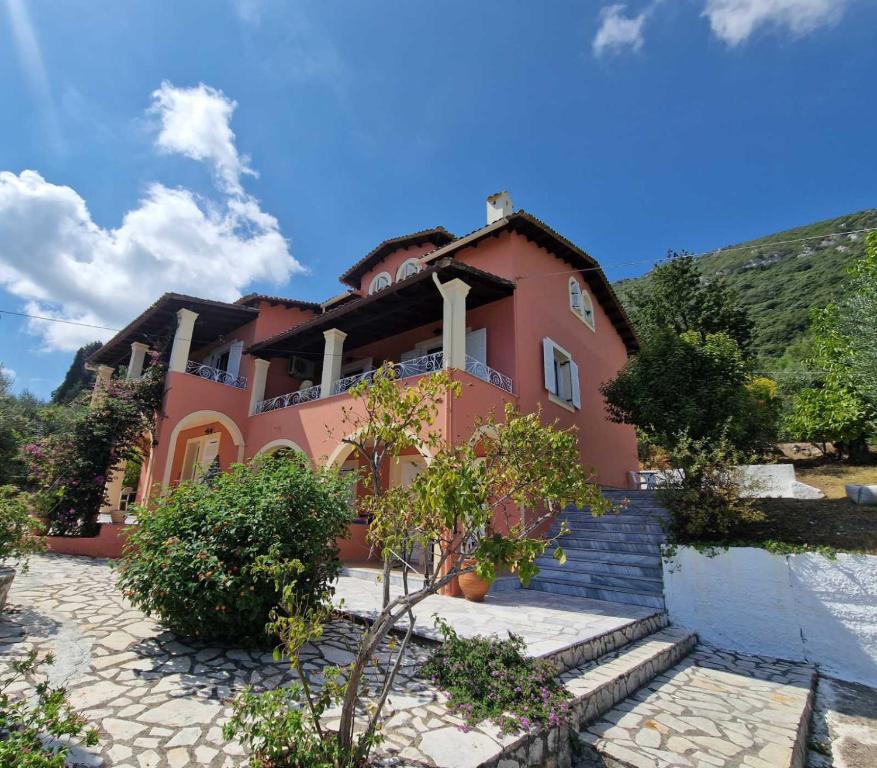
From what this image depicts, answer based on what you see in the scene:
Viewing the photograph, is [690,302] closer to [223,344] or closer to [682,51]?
[682,51]

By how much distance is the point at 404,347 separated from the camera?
1416 cm

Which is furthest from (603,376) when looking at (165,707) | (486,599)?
(165,707)

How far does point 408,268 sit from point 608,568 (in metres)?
10.9

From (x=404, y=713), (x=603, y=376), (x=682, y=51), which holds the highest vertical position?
(x=682, y=51)

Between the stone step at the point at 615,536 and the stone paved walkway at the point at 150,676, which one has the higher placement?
the stone step at the point at 615,536

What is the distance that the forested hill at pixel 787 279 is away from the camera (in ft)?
134

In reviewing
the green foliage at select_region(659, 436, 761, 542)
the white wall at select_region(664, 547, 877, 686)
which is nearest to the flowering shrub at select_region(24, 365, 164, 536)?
the green foliage at select_region(659, 436, 761, 542)

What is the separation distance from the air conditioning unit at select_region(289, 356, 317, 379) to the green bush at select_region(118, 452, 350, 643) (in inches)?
416

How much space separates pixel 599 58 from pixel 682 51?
5.23ft

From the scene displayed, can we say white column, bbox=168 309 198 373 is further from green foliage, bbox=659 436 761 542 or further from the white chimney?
green foliage, bbox=659 436 761 542

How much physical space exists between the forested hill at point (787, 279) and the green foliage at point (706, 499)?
2659cm

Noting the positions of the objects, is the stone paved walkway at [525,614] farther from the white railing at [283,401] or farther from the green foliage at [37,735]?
the white railing at [283,401]

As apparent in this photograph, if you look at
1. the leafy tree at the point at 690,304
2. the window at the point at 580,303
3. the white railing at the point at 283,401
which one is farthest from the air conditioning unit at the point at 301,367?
the leafy tree at the point at 690,304

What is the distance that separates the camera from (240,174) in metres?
9.52
